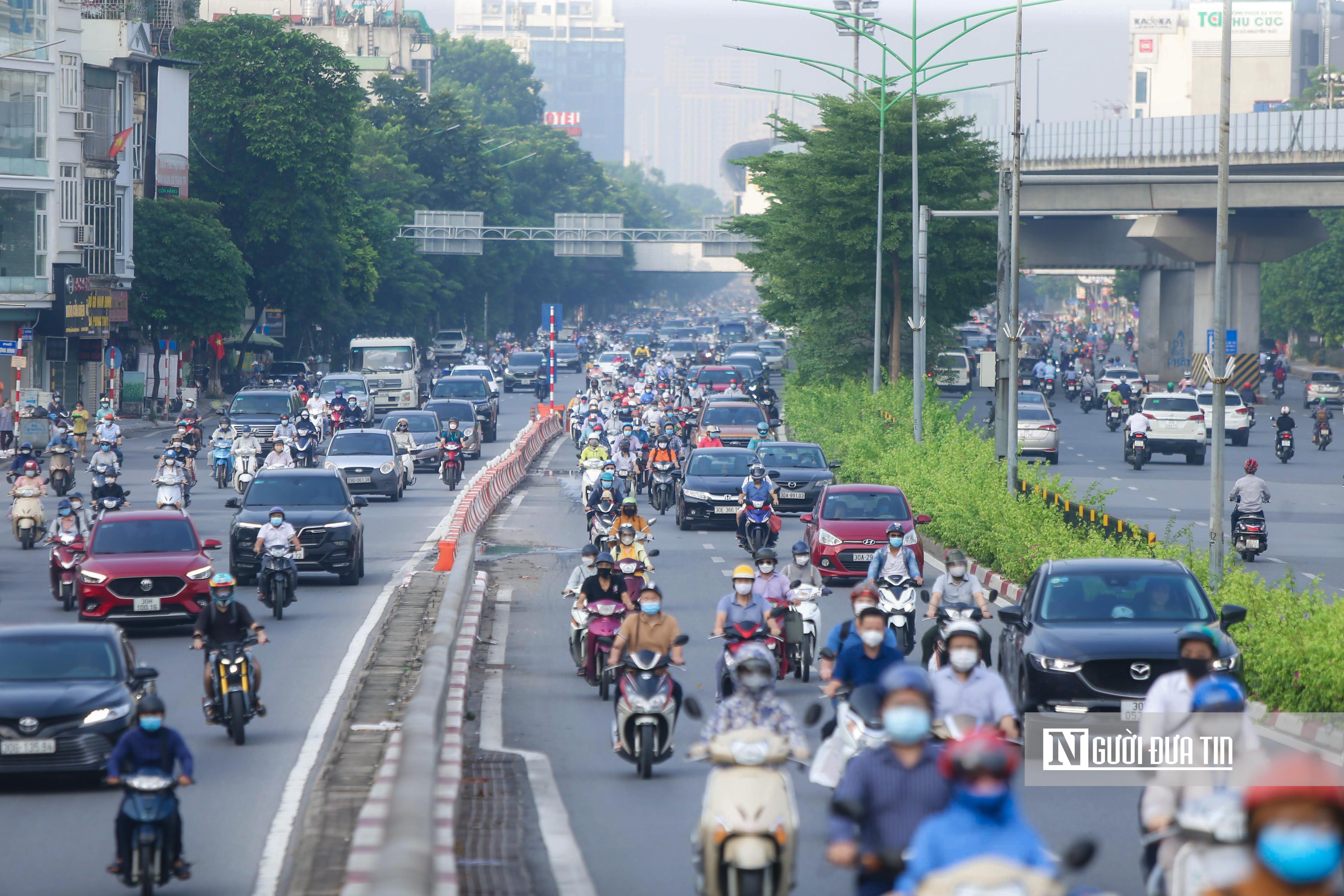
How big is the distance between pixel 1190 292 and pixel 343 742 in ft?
267

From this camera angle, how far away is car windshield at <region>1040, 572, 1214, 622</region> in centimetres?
1537

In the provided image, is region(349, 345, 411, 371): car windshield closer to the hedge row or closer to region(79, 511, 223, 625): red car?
the hedge row

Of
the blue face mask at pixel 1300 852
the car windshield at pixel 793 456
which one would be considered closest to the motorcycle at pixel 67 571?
the car windshield at pixel 793 456

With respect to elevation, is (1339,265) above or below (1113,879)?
above

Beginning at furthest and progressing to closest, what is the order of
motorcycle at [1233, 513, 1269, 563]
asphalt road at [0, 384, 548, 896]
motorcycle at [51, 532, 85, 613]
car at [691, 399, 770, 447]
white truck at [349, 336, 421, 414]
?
white truck at [349, 336, 421, 414] < car at [691, 399, 770, 447] < motorcycle at [1233, 513, 1269, 563] < motorcycle at [51, 532, 85, 613] < asphalt road at [0, 384, 548, 896]

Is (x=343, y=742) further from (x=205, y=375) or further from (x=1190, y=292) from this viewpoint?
(x=1190, y=292)

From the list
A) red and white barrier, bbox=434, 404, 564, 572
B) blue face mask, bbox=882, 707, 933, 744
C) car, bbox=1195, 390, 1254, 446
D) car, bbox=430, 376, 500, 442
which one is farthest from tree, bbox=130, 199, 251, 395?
blue face mask, bbox=882, 707, 933, 744

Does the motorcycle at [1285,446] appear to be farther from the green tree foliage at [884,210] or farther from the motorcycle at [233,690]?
the motorcycle at [233,690]

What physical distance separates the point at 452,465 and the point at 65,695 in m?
30.0

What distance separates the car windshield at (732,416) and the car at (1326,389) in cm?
3473

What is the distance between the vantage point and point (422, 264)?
342 ft

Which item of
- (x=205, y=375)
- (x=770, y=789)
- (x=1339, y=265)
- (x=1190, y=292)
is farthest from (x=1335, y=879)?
(x=1339, y=265)

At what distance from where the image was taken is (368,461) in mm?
40625

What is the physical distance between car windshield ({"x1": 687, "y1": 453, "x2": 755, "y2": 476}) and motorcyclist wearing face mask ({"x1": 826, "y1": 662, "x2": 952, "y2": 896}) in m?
27.5
